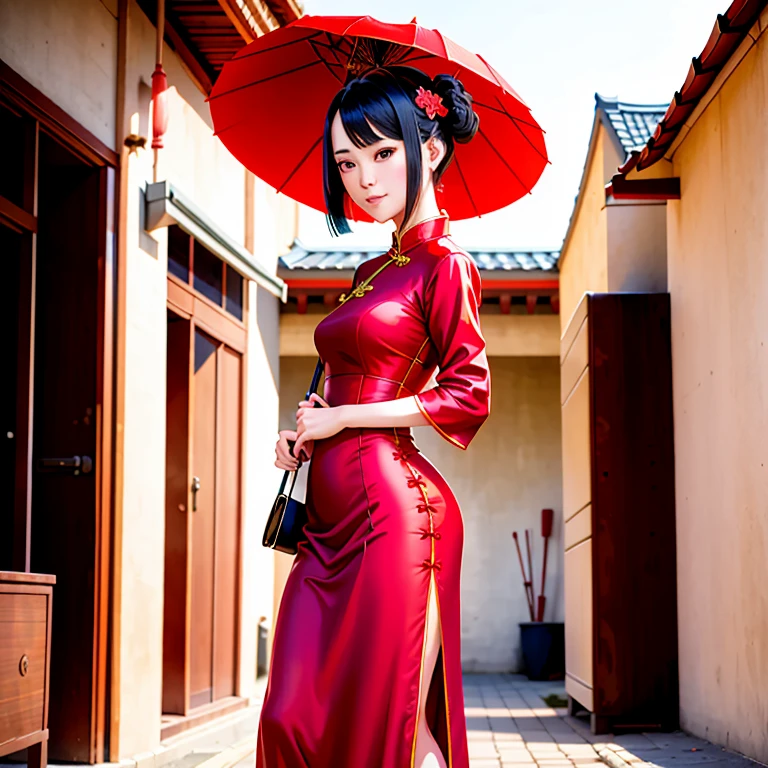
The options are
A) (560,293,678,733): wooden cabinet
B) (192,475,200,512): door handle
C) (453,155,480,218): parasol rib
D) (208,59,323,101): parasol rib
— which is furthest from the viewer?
(192,475,200,512): door handle

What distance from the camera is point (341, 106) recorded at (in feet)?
8.36

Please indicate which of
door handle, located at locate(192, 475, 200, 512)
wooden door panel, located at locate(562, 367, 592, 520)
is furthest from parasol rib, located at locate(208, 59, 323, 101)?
door handle, located at locate(192, 475, 200, 512)

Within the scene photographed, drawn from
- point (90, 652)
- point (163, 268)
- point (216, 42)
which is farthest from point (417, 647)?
point (216, 42)

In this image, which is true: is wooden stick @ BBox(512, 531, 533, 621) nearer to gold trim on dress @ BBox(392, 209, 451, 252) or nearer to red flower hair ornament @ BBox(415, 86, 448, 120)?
gold trim on dress @ BBox(392, 209, 451, 252)

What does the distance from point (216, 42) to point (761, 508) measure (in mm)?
3595

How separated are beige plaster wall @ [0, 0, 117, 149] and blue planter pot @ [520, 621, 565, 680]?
604 centimetres

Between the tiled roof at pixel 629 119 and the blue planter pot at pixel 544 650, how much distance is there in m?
4.26

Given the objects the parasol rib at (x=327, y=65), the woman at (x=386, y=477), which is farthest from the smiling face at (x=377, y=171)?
the parasol rib at (x=327, y=65)

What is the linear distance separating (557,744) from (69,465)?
264 cm

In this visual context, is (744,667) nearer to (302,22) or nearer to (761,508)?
(761,508)

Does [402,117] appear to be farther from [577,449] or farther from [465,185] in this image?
[577,449]

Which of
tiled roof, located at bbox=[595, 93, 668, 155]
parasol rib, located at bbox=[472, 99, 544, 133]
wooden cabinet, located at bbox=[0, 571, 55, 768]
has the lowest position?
wooden cabinet, located at bbox=[0, 571, 55, 768]

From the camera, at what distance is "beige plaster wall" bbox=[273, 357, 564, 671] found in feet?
33.1

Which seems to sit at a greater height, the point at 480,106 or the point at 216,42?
the point at 216,42
